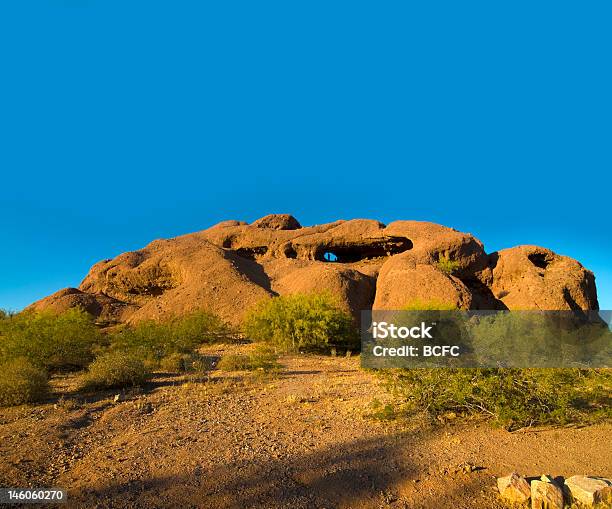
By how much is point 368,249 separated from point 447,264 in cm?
1100

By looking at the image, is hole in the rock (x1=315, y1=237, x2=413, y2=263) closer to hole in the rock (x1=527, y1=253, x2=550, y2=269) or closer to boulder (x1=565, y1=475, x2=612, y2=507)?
hole in the rock (x1=527, y1=253, x2=550, y2=269)

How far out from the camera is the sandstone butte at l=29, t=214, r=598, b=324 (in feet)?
84.5

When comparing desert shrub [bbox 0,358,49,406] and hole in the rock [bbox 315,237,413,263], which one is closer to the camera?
desert shrub [bbox 0,358,49,406]

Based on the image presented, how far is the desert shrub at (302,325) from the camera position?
18.5 m

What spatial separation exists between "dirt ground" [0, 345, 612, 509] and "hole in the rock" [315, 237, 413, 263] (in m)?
28.5

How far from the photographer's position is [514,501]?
4984 millimetres

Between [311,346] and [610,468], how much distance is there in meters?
14.0

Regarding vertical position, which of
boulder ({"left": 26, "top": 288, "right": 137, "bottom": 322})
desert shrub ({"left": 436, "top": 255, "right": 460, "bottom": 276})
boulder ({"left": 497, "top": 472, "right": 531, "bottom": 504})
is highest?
desert shrub ({"left": 436, "top": 255, "right": 460, "bottom": 276})

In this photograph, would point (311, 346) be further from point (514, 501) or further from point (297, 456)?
point (514, 501)

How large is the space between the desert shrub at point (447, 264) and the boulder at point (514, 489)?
960 inches

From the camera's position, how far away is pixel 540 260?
3253 cm

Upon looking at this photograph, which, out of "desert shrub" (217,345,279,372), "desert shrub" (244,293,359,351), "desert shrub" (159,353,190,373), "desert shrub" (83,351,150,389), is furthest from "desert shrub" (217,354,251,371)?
"desert shrub" (244,293,359,351)

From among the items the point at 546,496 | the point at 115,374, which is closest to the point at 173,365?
the point at 115,374

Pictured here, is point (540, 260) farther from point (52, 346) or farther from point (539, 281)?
point (52, 346)
